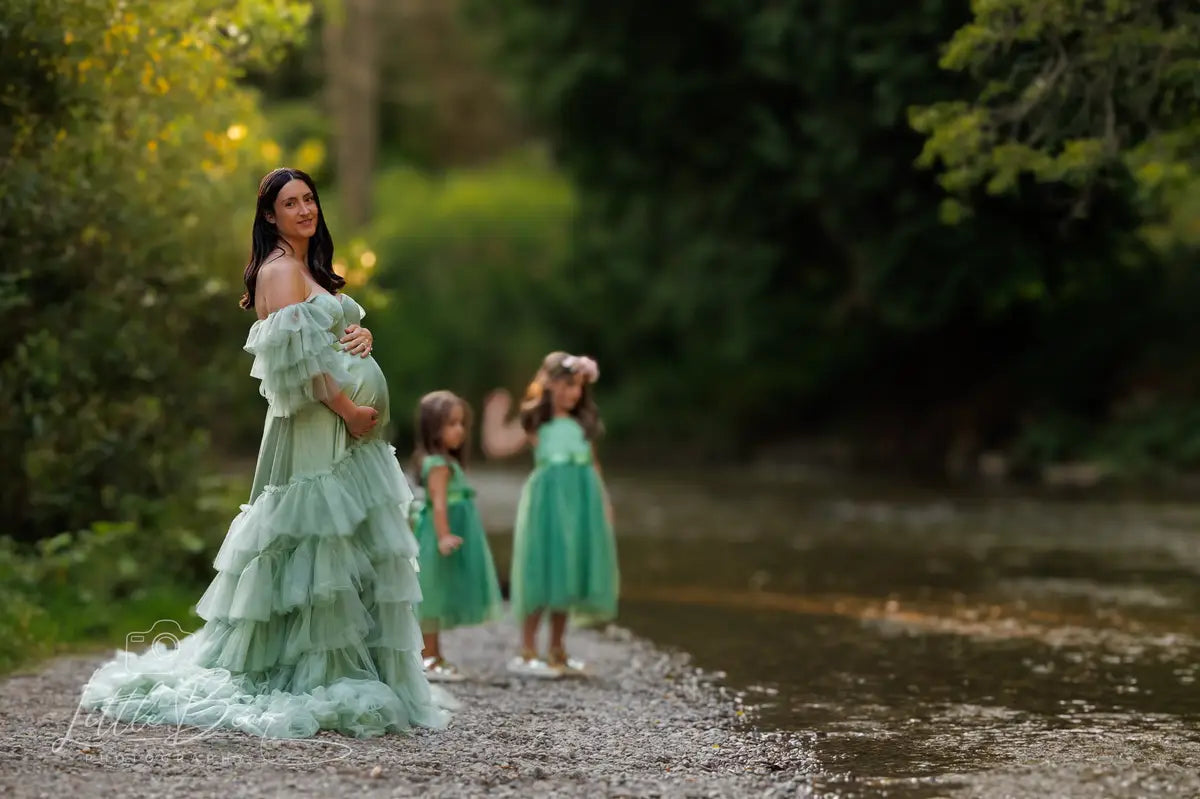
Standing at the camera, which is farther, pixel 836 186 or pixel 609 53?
pixel 609 53

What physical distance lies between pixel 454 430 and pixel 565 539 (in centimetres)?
86

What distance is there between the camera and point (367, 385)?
7133mm

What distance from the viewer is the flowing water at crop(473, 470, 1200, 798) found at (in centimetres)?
686

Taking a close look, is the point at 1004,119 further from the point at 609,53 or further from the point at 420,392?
the point at 420,392

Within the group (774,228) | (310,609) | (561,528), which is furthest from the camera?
(774,228)

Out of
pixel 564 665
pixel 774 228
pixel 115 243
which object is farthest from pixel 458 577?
pixel 774 228

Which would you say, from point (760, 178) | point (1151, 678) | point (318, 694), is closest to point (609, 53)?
point (760, 178)

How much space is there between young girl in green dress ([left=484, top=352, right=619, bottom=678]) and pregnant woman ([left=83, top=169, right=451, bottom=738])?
2.30m

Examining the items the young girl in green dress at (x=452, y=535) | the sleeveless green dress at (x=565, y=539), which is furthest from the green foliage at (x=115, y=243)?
the sleeveless green dress at (x=565, y=539)

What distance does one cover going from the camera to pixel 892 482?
26.1 m

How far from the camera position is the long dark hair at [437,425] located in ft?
31.0

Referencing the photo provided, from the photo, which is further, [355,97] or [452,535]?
[355,97]

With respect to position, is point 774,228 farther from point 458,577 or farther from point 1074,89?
point 458,577

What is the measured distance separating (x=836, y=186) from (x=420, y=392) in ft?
48.0
